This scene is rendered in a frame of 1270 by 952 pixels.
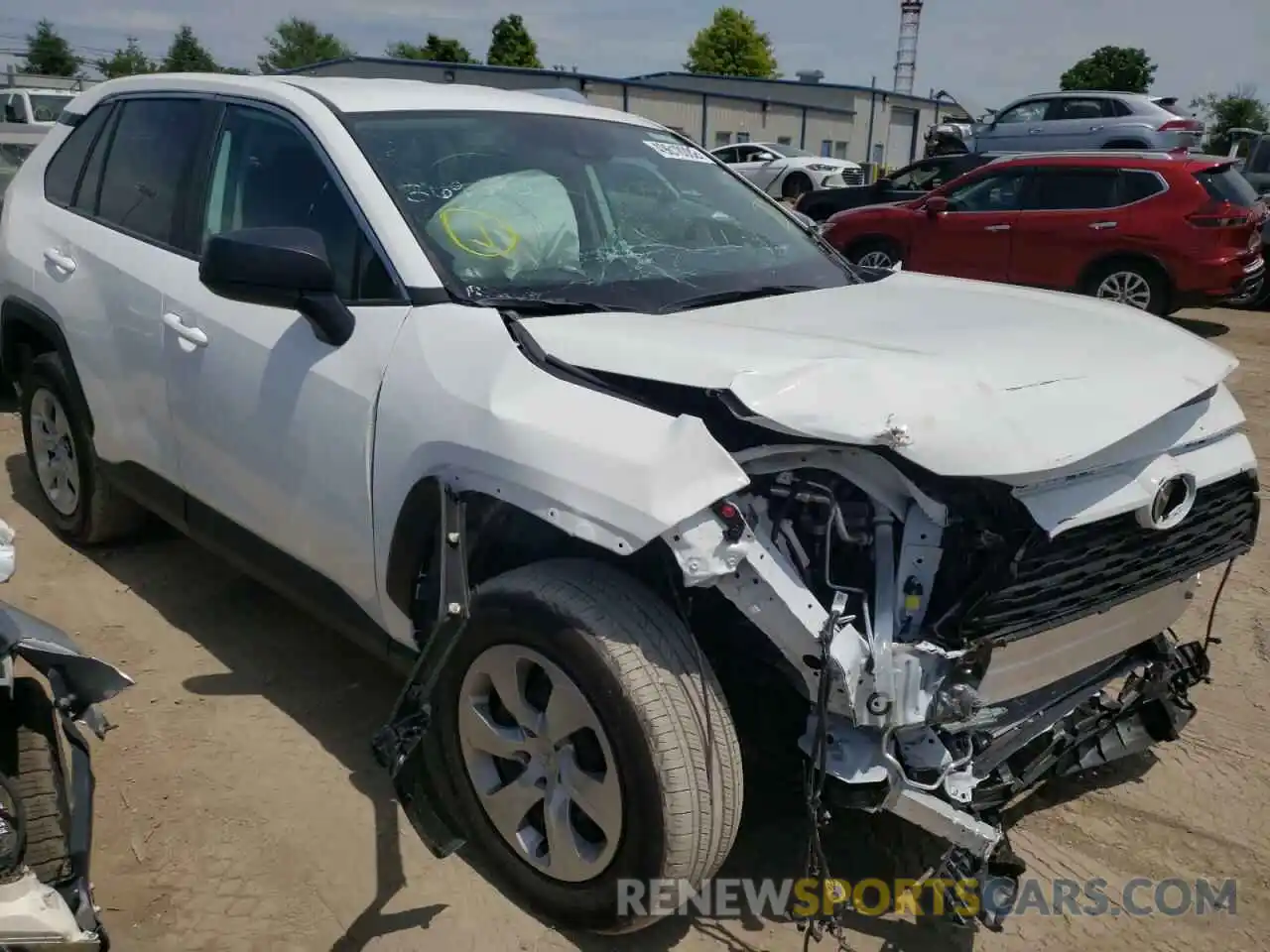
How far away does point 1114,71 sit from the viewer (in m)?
58.3

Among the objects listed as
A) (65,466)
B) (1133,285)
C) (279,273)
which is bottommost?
(1133,285)

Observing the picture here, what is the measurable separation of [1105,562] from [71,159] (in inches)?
161

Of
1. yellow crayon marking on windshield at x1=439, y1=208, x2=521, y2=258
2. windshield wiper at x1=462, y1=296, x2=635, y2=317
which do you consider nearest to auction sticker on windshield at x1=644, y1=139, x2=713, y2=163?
yellow crayon marking on windshield at x1=439, y1=208, x2=521, y2=258

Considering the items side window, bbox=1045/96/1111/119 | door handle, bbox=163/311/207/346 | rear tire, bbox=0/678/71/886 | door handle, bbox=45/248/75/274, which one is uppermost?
side window, bbox=1045/96/1111/119

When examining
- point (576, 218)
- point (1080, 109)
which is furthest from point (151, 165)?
point (1080, 109)

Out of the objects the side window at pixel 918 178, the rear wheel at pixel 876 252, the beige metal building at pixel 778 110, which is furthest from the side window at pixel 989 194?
the beige metal building at pixel 778 110

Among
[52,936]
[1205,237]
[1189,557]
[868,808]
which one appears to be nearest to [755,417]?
[868,808]

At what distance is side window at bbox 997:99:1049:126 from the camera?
17594 mm

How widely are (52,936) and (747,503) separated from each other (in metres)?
1.53

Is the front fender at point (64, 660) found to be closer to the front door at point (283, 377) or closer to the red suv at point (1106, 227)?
the front door at point (283, 377)

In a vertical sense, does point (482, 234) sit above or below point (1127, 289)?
above

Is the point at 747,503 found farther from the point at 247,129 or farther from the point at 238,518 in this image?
the point at 247,129

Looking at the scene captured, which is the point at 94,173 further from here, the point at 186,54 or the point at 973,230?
the point at 186,54

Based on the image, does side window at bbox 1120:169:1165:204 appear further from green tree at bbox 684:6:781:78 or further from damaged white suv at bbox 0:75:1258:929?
green tree at bbox 684:6:781:78
